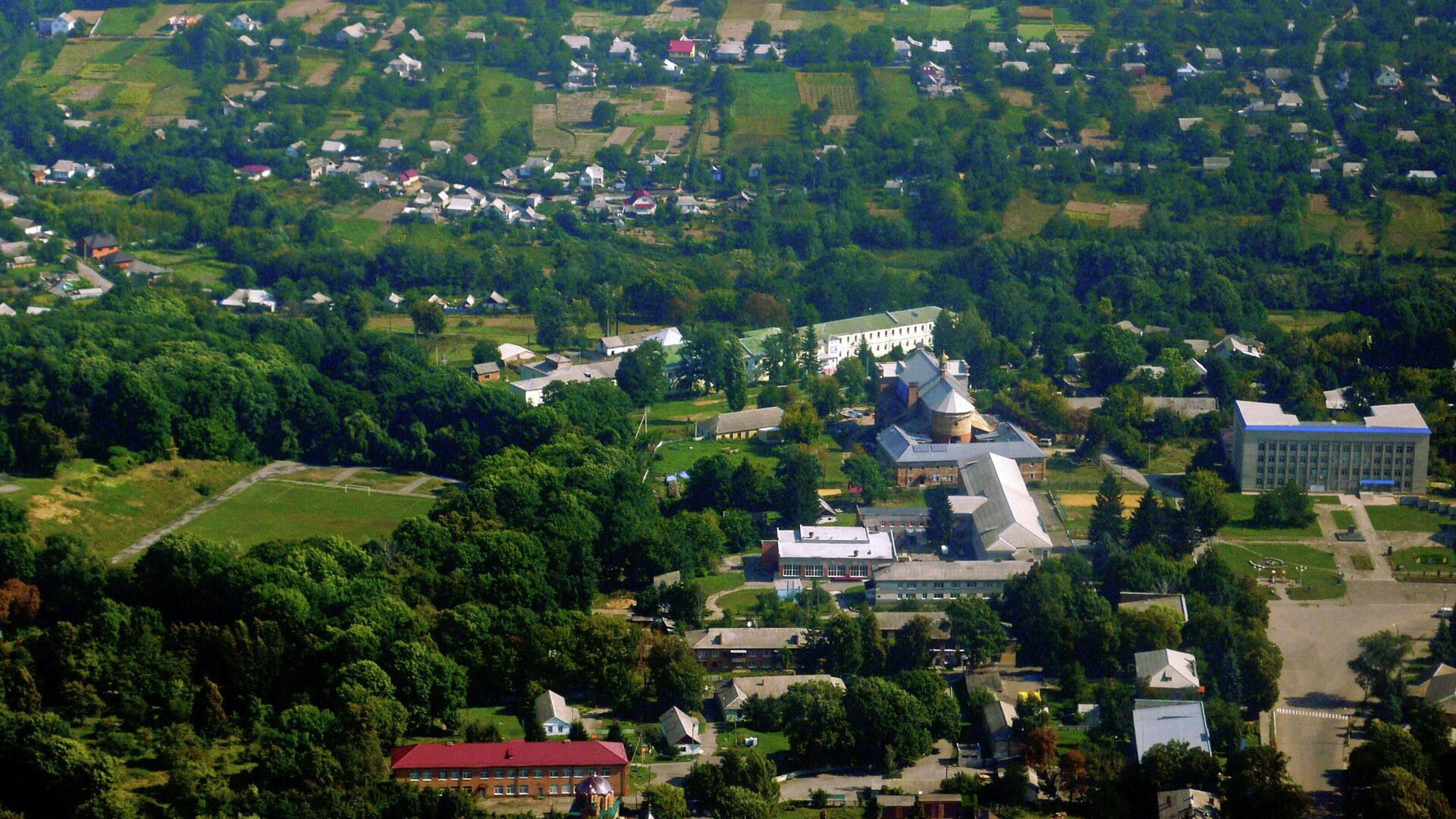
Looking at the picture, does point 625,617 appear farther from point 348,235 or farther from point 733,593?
point 348,235

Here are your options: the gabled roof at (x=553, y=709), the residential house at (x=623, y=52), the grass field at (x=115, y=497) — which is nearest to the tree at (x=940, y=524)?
the gabled roof at (x=553, y=709)

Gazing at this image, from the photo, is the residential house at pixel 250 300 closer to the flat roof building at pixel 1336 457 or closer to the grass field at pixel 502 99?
the grass field at pixel 502 99

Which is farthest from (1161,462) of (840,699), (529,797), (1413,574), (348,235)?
(348,235)

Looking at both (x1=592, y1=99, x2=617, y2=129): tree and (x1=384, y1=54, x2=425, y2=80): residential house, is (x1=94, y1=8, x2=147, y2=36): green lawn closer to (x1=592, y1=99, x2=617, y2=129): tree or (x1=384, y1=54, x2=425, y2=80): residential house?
(x1=384, y1=54, x2=425, y2=80): residential house

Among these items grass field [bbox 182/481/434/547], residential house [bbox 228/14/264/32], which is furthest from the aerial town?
residential house [bbox 228/14/264/32]

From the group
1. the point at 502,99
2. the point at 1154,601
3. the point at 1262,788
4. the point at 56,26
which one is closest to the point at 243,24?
the point at 56,26

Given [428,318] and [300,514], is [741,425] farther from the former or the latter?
[428,318]
